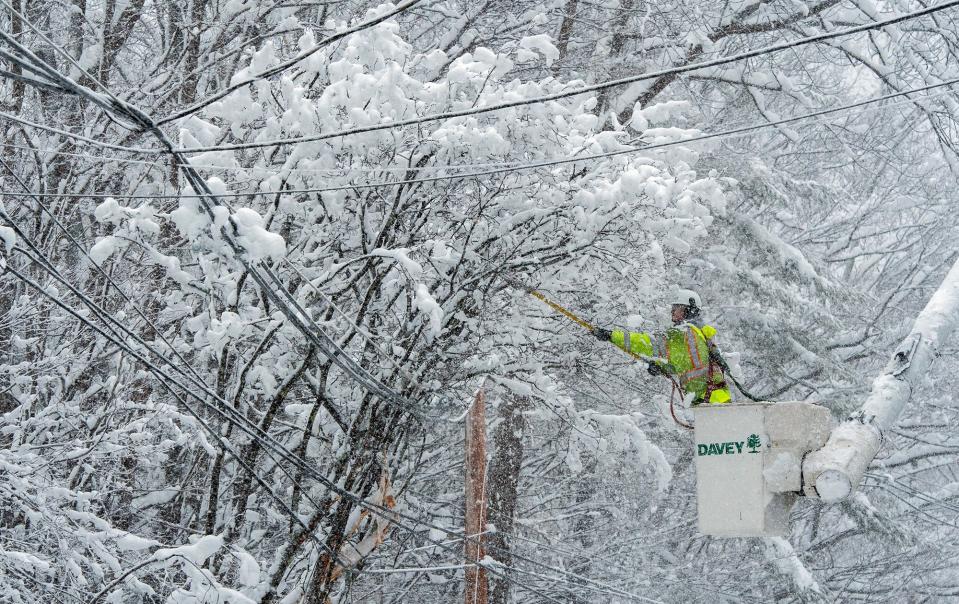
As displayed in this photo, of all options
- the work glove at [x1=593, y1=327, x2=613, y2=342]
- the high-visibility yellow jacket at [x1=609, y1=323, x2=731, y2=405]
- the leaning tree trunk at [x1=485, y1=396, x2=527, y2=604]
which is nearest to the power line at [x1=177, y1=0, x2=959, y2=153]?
the high-visibility yellow jacket at [x1=609, y1=323, x2=731, y2=405]

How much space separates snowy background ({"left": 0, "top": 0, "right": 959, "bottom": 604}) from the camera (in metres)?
7.46

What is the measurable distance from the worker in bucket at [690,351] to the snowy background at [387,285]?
0.37m

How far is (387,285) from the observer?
8.57m

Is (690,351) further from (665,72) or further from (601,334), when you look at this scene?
(665,72)

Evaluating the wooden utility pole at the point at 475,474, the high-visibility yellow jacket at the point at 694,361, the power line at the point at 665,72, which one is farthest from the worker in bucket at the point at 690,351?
the power line at the point at 665,72

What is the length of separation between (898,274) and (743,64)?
7.04 m

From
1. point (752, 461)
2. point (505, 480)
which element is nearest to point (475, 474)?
point (752, 461)

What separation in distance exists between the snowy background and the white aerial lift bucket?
1.68 metres

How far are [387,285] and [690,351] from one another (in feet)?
8.13

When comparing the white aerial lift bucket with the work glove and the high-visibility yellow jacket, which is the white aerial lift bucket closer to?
the high-visibility yellow jacket

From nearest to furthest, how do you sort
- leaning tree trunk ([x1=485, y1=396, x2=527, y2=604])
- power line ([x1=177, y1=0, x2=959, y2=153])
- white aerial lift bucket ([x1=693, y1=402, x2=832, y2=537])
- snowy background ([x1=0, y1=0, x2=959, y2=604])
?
power line ([x1=177, y1=0, x2=959, y2=153]), white aerial lift bucket ([x1=693, y1=402, x2=832, y2=537]), snowy background ([x1=0, y1=0, x2=959, y2=604]), leaning tree trunk ([x1=485, y1=396, x2=527, y2=604])

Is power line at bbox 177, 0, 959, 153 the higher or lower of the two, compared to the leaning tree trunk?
lower

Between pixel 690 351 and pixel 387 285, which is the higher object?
pixel 387 285

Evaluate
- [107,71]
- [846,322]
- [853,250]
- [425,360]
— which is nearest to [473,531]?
[425,360]
